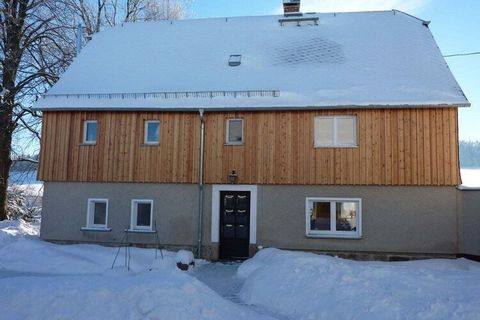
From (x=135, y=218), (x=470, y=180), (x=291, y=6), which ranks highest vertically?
(x=291, y=6)

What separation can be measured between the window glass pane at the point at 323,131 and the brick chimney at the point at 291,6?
7.12 m

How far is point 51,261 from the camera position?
11969 millimetres

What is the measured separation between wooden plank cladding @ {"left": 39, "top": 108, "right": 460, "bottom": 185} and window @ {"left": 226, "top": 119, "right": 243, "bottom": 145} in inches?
8.1

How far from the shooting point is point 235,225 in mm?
13961

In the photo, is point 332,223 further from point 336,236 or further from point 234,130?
point 234,130

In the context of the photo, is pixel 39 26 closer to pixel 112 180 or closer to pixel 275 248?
pixel 112 180

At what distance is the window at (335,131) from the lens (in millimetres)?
13461

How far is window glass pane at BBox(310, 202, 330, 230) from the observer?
13.4 metres

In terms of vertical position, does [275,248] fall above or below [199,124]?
below

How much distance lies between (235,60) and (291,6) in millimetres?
4685

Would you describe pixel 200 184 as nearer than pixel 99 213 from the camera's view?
Yes

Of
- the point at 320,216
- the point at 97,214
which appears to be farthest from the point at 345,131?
the point at 97,214

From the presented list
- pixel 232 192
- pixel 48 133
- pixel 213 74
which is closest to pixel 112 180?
pixel 48 133

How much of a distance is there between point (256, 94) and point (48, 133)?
696 cm
